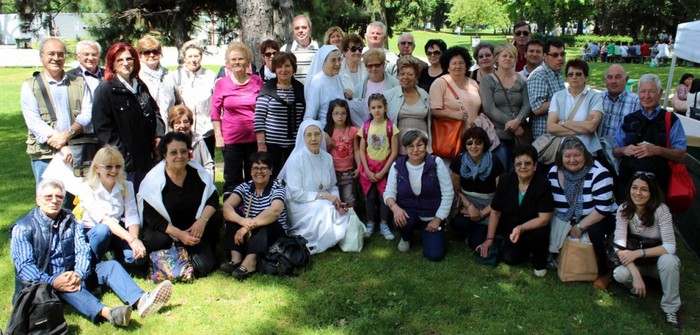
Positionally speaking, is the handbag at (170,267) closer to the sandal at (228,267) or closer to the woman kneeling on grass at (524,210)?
the sandal at (228,267)

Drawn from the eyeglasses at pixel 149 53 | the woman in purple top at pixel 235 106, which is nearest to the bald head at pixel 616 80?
the woman in purple top at pixel 235 106

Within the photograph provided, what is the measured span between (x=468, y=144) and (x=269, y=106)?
6.39 ft

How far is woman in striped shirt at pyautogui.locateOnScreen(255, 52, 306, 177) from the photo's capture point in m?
5.66

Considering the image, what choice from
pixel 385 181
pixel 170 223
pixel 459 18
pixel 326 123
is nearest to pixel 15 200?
pixel 170 223

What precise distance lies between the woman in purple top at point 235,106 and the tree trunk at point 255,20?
84.8 inches

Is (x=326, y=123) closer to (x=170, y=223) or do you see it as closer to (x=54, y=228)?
(x=170, y=223)

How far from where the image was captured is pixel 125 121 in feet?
16.3

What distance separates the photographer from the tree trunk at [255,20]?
25.9 feet

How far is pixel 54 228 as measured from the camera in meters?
4.05

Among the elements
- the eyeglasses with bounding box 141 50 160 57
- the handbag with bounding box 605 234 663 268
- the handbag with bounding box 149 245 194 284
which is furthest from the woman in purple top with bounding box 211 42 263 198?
the handbag with bounding box 605 234 663 268

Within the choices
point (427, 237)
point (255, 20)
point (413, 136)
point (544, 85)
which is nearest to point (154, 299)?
point (427, 237)

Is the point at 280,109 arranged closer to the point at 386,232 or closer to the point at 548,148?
the point at 386,232

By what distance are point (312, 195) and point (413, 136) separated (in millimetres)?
1116

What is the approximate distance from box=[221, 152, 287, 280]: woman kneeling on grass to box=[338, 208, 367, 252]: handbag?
616mm
